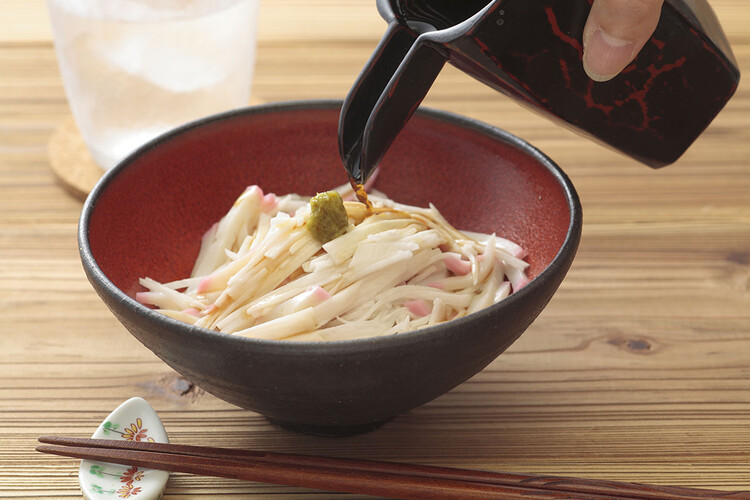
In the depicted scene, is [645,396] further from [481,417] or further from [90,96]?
[90,96]

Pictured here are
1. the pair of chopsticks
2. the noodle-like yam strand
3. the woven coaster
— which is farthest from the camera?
the woven coaster

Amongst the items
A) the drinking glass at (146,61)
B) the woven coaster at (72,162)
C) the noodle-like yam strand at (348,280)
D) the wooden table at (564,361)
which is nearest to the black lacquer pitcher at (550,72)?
the noodle-like yam strand at (348,280)

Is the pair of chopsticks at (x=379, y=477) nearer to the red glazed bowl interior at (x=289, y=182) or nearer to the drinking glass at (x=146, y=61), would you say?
the red glazed bowl interior at (x=289, y=182)

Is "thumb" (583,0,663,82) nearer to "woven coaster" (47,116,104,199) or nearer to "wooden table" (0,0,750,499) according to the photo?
"wooden table" (0,0,750,499)

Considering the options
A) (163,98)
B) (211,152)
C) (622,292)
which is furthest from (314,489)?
(163,98)

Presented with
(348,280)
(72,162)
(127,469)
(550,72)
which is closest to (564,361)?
(348,280)

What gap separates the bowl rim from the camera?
0.94 metres

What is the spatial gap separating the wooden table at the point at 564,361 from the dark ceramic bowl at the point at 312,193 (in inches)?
6.0

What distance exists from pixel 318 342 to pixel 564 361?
616 mm

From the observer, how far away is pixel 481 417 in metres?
1.28

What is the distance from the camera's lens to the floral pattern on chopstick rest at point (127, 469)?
3.53ft

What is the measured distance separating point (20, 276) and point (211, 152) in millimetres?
474

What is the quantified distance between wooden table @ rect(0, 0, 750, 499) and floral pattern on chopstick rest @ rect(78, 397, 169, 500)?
5cm

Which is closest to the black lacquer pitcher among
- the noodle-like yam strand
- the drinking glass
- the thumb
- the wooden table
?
the thumb
